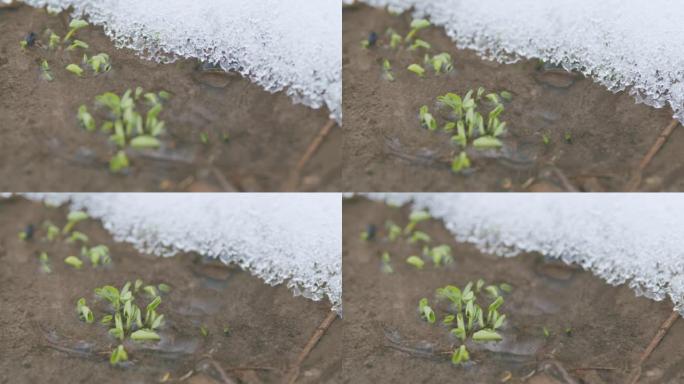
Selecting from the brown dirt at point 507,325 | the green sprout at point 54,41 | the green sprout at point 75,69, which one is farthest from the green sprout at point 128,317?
the green sprout at point 54,41

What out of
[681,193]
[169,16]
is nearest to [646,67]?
[681,193]

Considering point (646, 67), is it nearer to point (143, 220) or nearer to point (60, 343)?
point (143, 220)

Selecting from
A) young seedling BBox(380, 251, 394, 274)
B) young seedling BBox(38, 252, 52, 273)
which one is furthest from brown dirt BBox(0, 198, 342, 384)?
young seedling BBox(380, 251, 394, 274)

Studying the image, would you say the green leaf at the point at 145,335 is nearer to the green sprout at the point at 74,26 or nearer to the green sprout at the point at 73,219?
the green sprout at the point at 73,219

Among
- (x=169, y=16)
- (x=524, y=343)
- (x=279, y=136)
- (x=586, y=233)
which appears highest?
(x=169, y=16)

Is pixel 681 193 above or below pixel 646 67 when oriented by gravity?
below

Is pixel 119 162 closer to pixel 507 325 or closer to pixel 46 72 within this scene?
pixel 46 72
